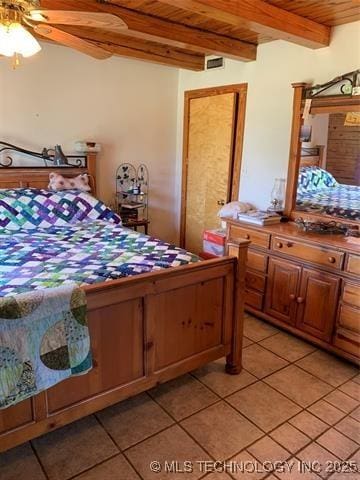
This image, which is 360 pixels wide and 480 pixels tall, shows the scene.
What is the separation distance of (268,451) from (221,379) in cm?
61

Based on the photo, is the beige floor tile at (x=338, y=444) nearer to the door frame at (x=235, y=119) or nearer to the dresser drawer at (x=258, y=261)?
the dresser drawer at (x=258, y=261)

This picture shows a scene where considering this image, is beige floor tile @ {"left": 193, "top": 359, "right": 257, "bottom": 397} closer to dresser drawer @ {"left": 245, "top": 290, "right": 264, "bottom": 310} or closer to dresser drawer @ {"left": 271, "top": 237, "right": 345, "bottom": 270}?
dresser drawer @ {"left": 245, "top": 290, "right": 264, "bottom": 310}

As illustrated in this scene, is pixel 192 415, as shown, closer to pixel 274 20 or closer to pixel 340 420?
pixel 340 420

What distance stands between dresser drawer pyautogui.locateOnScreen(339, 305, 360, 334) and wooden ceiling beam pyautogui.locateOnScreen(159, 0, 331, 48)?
77.6 inches

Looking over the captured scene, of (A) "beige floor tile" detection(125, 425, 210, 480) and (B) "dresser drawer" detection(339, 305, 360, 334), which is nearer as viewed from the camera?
(A) "beige floor tile" detection(125, 425, 210, 480)

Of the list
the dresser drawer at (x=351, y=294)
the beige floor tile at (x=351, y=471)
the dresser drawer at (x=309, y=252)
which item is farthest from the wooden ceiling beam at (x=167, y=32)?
the beige floor tile at (x=351, y=471)

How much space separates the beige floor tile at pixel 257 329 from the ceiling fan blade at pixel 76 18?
2308 millimetres

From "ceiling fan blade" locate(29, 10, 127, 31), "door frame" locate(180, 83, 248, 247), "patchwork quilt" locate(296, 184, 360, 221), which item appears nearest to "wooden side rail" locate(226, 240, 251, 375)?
"patchwork quilt" locate(296, 184, 360, 221)

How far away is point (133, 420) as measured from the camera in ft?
6.68

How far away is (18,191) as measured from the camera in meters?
3.27

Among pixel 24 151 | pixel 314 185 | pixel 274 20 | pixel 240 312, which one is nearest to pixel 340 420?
pixel 240 312

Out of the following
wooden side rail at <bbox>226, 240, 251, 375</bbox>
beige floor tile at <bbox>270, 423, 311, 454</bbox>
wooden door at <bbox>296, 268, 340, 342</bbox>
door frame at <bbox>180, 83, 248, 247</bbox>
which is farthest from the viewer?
door frame at <bbox>180, 83, 248, 247</bbox>

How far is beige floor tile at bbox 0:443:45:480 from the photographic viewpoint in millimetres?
1674

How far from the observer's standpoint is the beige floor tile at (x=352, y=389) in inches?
90.2
